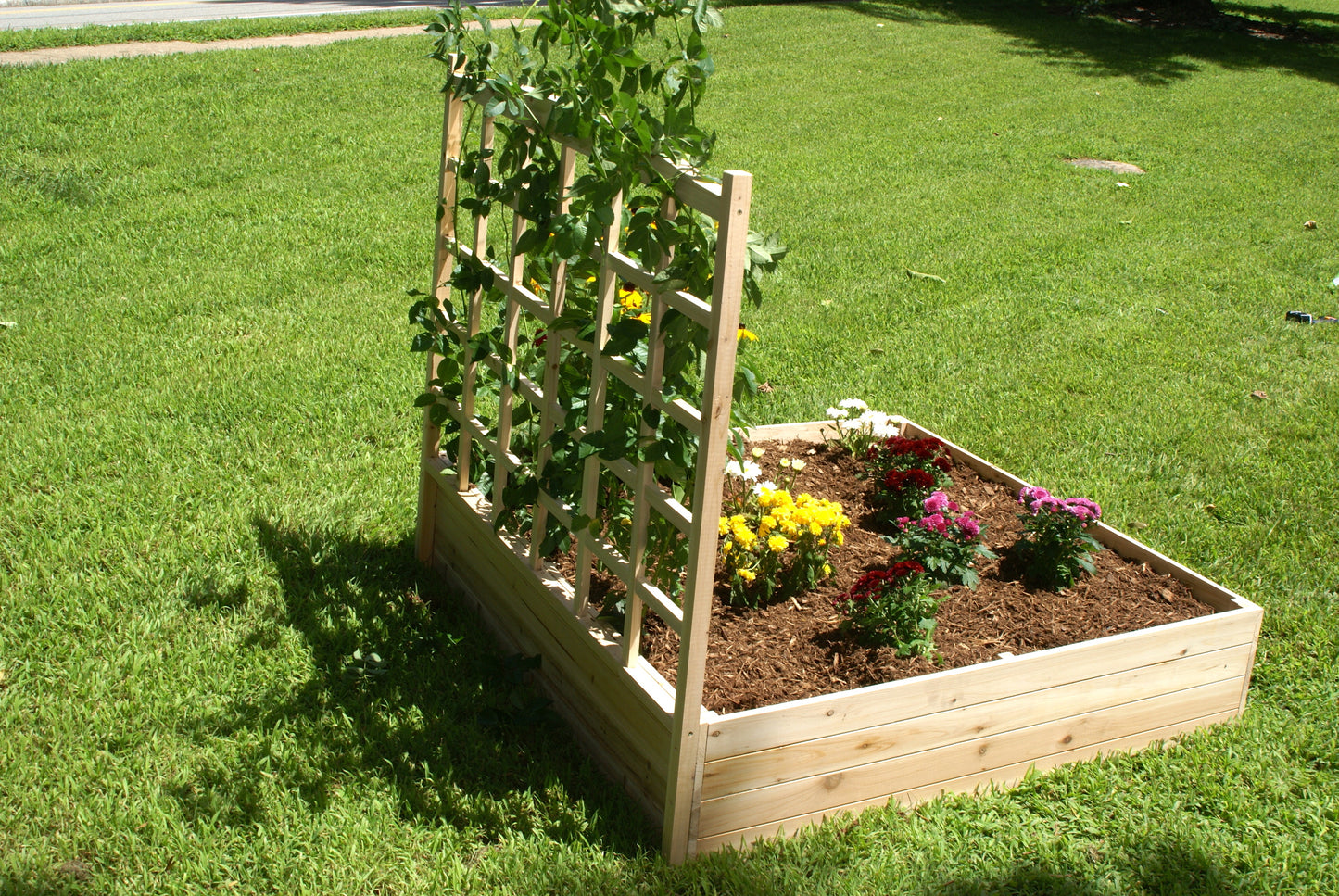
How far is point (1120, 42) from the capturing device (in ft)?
53.0

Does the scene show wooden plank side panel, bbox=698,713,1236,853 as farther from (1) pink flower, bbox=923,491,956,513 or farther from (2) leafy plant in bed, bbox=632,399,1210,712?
(1) pink flower, bbox=923,491,956,513

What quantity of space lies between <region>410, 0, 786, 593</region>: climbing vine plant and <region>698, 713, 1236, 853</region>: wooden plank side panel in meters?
0.63

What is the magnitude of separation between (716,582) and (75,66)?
31.0ft

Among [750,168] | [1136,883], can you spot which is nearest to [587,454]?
[1136,883]

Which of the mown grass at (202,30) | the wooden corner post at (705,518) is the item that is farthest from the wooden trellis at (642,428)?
the mown grass at (202,30)

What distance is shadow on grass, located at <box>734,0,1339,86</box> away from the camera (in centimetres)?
1475

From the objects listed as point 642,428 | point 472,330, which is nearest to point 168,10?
point 472,330

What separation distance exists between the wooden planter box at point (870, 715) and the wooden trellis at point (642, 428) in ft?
0.06

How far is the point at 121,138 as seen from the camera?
848cm

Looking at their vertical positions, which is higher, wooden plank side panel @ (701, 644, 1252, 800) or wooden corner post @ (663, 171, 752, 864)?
wooden corner post @ (663, 171, 752, 864)

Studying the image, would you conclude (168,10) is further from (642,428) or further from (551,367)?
(642,428)

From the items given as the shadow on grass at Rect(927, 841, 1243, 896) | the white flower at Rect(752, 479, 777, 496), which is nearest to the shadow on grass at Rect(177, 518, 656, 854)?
the shadow on grass at Rect(927, 841, 1243, 896)

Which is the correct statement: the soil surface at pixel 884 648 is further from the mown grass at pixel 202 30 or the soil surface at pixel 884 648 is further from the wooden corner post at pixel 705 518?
the mown grass at pixel 202 30

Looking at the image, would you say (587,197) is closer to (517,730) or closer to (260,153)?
(517,730)
